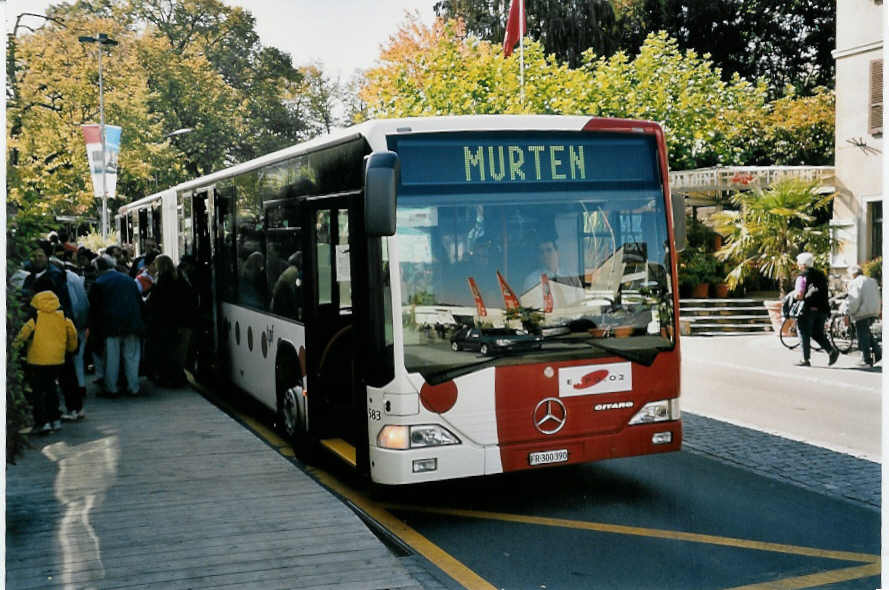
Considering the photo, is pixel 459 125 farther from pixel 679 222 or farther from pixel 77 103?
pixel 77 103

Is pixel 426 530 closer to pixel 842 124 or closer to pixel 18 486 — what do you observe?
pixel 18 486

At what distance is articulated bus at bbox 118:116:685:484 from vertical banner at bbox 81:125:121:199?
2424 cm

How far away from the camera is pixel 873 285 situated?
50.2ft

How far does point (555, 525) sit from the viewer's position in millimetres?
6957

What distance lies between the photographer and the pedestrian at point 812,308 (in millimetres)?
16031

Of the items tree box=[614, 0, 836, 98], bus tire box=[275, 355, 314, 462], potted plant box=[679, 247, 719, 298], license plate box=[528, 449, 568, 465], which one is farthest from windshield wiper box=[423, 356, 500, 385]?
tree box=[614, 0, 836, 98]

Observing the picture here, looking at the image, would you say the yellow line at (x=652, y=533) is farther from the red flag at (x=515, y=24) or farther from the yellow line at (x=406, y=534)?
the red flag at (x=515, y=24)

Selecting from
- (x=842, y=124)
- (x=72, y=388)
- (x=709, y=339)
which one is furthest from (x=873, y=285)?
(x=72, y=388)

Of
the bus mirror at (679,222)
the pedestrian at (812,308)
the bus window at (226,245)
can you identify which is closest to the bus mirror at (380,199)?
the bus mirror at (679,222)

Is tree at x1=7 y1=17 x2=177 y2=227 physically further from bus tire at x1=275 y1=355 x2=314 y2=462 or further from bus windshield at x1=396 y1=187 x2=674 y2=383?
bus windshield at x1=396 y1=187 x2=674 y2=383

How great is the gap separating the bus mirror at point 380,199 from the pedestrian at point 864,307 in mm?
11326

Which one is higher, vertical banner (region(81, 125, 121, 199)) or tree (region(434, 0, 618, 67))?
tree (region(434, 0, 618, 67))

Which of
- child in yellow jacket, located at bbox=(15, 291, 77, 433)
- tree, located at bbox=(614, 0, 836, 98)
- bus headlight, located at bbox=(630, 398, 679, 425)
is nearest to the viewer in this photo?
bus headlight, located at bbox=(630, 398, 679, 425)

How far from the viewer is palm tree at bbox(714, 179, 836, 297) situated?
22.5 metres
